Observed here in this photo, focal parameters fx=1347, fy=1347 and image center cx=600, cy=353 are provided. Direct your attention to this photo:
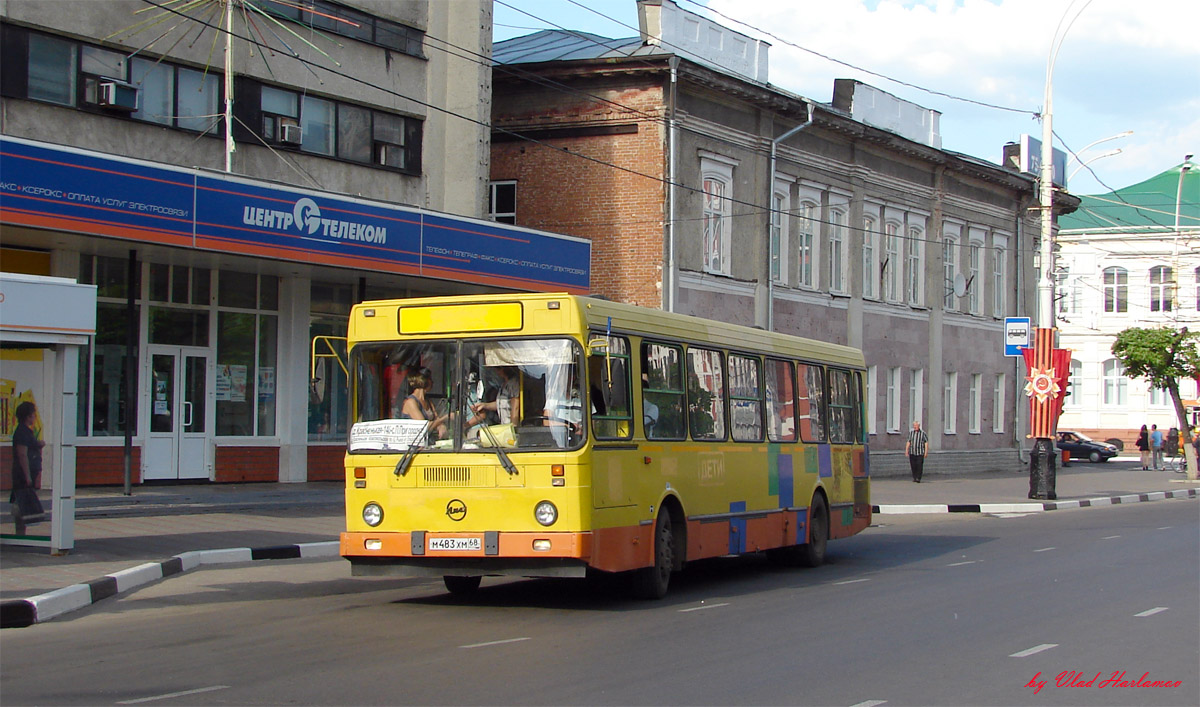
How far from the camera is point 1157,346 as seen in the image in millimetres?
44812

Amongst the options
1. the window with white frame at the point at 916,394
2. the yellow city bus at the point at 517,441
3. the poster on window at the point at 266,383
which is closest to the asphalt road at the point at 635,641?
the yellow city bus at the point at 517,441

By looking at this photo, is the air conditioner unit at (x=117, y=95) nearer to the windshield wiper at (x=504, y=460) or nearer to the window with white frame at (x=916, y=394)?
the windshield wiper at (x=504, y=460)

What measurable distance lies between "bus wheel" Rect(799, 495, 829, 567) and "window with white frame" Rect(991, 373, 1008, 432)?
32.5 meters

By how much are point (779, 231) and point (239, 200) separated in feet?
57.7

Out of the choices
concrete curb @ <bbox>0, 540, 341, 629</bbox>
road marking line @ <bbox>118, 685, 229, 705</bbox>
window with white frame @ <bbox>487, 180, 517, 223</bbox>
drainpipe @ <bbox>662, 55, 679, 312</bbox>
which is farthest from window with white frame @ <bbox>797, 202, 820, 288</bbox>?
road marking line @ <bbox>118, 685, 229, 705</bbox>

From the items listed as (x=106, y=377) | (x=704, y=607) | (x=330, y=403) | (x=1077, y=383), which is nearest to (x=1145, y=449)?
(x=1077, y=383)

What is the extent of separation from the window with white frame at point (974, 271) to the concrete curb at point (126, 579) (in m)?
33.3

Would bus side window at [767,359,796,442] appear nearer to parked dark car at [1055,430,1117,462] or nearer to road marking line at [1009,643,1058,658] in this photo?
road marking line at [1009,643,1058,658]

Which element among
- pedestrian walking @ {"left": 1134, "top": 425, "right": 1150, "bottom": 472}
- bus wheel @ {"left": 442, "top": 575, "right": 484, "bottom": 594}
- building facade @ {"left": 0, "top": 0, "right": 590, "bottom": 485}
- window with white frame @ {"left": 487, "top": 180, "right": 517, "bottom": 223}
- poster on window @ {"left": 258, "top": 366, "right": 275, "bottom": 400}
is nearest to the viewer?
bus wheel @ {"left": 442, "top": 575, "right": 484, "bottom": 594}

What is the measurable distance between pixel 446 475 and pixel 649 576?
7.43 feet

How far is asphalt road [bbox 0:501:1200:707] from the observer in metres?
8.06

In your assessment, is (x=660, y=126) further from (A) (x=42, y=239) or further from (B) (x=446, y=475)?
(B) (x=446, y=475)

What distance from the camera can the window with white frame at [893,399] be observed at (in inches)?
1603

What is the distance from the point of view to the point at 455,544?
37.6 feet
